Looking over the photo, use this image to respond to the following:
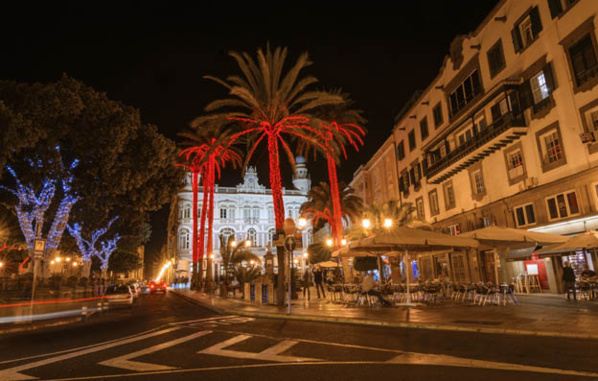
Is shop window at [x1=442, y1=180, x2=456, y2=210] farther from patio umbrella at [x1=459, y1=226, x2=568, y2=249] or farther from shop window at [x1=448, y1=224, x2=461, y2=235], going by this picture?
patio umbrella at [x1=459, y1=226, x2=568, y2=249]

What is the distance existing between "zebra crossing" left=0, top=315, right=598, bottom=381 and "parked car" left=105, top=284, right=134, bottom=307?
13745 millimetres

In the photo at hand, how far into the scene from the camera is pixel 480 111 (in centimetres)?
2419

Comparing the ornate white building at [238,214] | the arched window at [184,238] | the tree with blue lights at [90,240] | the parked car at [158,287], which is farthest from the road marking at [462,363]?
the arched window at [184,238]

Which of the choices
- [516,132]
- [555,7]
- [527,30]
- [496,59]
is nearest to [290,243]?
[516,132]

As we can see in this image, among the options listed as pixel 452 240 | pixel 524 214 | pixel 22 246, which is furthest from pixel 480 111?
pixel 22 246

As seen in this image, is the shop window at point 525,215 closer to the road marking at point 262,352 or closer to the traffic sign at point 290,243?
the traffic sign at point 290,243

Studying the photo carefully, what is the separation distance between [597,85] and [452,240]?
379 inches

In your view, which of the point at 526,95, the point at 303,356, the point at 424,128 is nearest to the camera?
the point at 303,356

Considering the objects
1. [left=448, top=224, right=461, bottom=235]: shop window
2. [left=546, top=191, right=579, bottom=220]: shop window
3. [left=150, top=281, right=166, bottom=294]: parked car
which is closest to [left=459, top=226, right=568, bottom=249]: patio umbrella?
[left=546, top=191, right=579, bottom=220]: shop window

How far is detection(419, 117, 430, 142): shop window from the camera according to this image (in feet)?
107

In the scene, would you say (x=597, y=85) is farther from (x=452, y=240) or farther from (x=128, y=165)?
(x=128, y=165)

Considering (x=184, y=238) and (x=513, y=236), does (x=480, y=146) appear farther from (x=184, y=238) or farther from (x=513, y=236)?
(x=184, y=238)

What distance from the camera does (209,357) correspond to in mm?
7184

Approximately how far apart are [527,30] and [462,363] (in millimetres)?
21197
